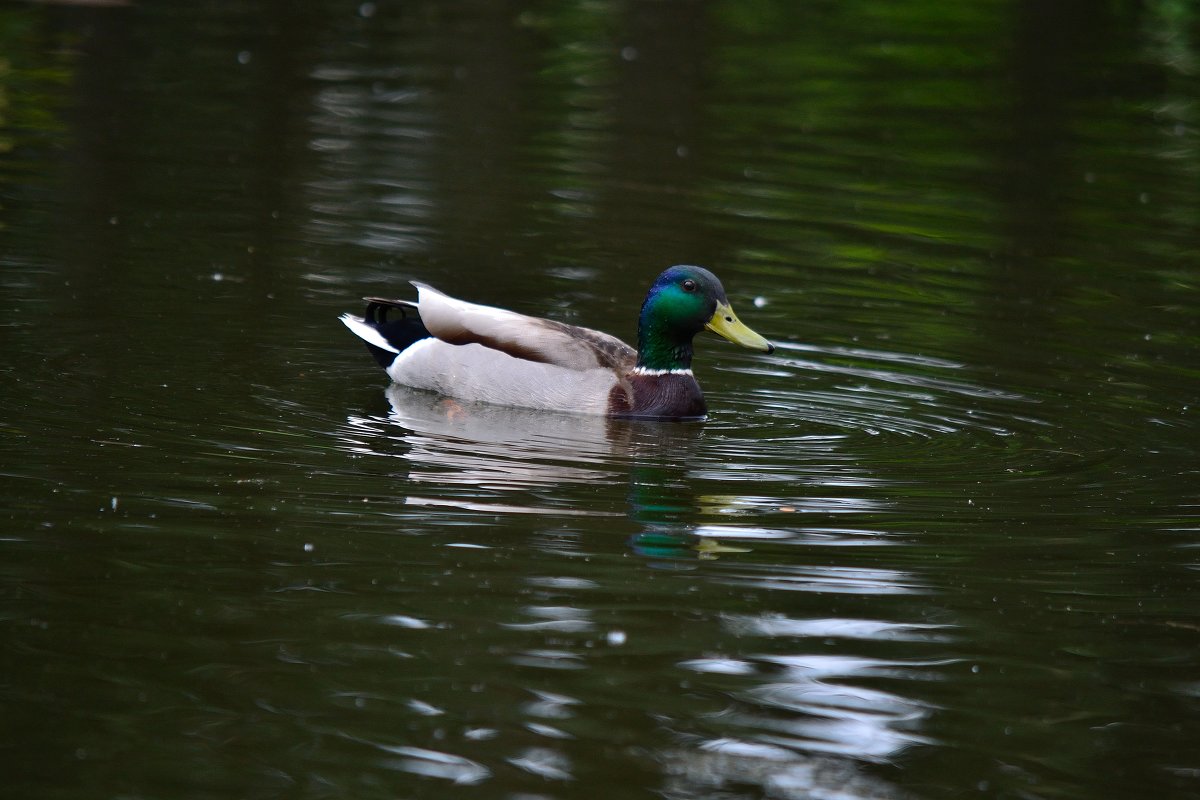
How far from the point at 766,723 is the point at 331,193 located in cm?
1052

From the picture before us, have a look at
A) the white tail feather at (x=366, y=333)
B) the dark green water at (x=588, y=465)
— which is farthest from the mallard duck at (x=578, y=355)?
the dark green water at (x=588, y=465)

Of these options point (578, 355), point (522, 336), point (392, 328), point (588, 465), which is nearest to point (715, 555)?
point (588, 465)

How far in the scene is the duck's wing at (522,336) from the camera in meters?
10.1

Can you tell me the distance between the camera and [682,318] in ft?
33.7

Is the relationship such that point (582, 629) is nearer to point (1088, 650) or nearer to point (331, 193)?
point (1088, 650)

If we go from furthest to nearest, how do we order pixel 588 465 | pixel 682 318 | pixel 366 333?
pixel 366 333 → pixel 682 318 → pixel 588 465

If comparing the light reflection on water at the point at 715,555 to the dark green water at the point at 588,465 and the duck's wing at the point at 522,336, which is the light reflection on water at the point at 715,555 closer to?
the dark green water at the point at 588,465

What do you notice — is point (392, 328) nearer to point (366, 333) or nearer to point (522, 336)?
point (366, 333)

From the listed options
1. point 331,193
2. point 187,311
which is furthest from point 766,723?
point 331,193

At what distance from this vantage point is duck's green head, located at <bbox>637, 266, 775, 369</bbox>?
1025cm

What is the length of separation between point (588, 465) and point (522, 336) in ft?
5.14

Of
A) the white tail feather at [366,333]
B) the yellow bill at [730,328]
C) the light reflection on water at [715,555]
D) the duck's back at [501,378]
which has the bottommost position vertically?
the light reflection on water at [715,555]

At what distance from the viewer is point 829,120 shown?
20406mm

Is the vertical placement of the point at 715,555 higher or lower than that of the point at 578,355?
lower
